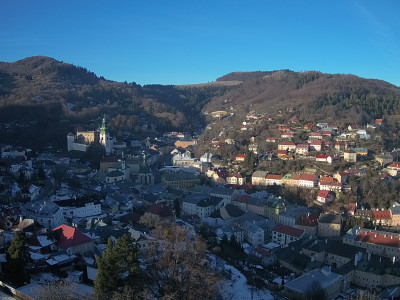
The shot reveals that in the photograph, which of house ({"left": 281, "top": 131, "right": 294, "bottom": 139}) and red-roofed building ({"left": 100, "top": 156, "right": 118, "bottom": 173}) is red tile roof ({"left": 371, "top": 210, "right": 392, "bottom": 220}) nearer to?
house ({"left": 281, "top": 131, "right": 294, "bottom": 139})

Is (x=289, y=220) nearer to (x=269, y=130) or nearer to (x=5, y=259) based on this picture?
(x=5, y=259)

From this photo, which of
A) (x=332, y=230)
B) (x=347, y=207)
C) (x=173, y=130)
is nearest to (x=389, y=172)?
(x=347, y=207)

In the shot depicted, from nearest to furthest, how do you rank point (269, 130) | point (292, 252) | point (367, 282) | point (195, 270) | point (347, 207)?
point (195, 270) < point (367, 282) < point (292, 252) < point (347, 207) < point (269, 130)

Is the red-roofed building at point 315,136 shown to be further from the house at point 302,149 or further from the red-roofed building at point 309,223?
the red-roofed building at point 309,223

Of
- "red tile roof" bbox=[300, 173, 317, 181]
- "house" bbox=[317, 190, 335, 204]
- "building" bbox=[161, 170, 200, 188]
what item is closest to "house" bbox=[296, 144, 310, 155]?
"red tile roof" bbox=[300, 173, 317, 181]

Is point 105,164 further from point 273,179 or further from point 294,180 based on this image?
point 294,180
